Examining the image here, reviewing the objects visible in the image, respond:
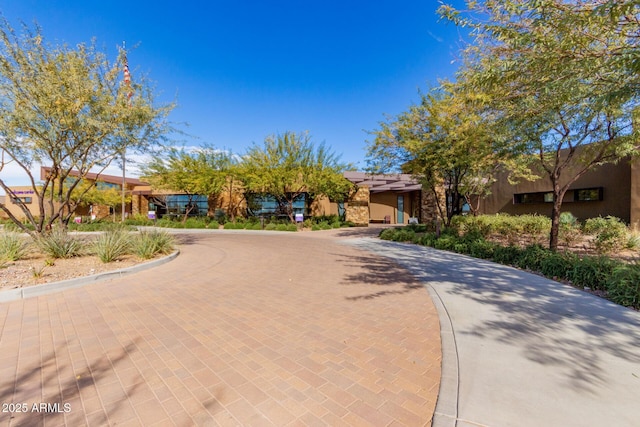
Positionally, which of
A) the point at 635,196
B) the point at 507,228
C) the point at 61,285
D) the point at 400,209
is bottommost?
the point at 61,285

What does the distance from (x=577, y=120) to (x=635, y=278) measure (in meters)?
4.83

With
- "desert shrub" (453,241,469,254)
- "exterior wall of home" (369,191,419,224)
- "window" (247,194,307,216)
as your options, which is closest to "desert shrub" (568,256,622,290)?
"desert shrub" (453,241,469,254)

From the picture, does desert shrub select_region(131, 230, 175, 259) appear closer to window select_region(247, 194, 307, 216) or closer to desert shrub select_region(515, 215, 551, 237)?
window select_region(247, 194, 307, 216)

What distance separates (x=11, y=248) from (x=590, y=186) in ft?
76.2

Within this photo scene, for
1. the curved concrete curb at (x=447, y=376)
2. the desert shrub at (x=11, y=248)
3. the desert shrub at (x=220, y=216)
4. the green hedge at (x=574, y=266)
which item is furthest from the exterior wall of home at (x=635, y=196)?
the desert shrub at (x=220, y=216)

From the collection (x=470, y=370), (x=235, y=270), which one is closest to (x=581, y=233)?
(x=470, y=370)

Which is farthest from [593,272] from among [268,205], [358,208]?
[268,205]

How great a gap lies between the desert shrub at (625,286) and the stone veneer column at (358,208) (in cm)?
Answer: 1754

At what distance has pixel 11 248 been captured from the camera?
703 cm

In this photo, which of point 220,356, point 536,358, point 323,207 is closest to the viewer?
point 536,358

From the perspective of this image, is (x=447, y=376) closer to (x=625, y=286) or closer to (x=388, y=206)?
(x=625, y=286)

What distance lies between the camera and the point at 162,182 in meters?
20.6

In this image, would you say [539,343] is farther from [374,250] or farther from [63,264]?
[63,264]

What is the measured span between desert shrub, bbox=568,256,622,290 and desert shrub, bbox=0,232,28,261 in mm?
12879
